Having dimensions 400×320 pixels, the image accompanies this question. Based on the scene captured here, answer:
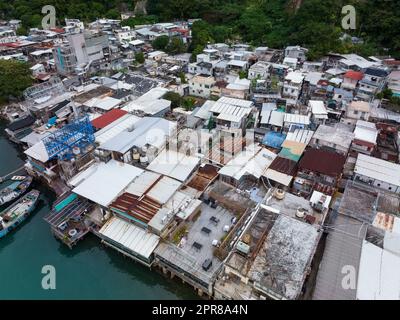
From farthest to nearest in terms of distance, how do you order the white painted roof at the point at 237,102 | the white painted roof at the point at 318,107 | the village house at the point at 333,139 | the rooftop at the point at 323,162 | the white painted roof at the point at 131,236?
the white painted roof at the point at 237,102, the white painted roof at the point at 318,107, the village house at the point at 333,139, the rooftop at the point at 323,162, the white painted roof at the point at 131,236

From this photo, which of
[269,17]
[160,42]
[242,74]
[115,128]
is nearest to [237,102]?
[242,74]

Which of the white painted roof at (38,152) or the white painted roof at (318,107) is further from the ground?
the white painted roof at (318,107)

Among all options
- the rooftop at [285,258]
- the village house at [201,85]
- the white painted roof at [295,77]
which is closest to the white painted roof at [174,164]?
the rooftop at [285,258]

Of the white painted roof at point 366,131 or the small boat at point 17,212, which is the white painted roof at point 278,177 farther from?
the small boat at point 17,212

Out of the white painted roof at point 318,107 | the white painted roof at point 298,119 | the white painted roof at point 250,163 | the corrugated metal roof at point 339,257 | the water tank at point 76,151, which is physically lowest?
the corrugated metal roof at point 339,257

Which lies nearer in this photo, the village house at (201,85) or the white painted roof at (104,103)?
the white painted roof at (104,103)

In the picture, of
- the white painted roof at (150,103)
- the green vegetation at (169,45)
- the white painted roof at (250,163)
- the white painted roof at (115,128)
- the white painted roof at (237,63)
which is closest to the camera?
the white painted roof at (250,163)

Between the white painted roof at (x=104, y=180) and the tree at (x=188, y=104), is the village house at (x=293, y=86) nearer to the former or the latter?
the tree at (x=188, y=104)

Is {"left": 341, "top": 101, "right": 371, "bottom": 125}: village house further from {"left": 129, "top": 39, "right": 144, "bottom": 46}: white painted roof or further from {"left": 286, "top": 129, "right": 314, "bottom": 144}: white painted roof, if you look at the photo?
{"left": 129, "top": 39, "right": 144, "bottom": 46}: white painted roof
